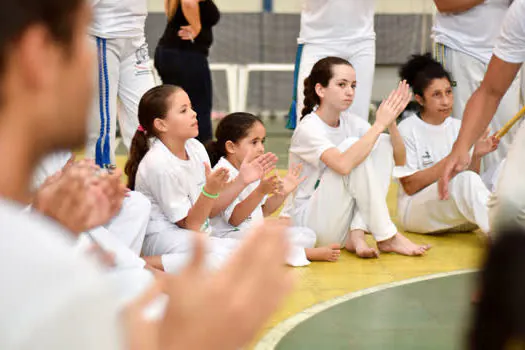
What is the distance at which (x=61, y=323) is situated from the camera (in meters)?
0.62

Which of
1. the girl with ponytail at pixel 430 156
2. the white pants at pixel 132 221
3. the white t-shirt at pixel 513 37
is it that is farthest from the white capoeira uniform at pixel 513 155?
the white pants at pixel 132 221

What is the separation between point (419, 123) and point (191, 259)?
371cm

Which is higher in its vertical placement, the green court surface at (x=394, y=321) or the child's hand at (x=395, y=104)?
the child's hand at (x=395, y=104)

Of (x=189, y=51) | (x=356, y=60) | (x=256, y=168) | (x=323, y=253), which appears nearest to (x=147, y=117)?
(x=256, y=168)

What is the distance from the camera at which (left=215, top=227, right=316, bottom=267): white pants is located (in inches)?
142

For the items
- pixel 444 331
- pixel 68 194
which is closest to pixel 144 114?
pixel 444 331

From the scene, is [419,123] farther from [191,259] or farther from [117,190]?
[191,259]

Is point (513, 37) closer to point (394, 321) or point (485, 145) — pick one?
point (394, 321)

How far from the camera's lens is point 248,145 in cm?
367

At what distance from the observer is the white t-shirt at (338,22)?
4297 mm

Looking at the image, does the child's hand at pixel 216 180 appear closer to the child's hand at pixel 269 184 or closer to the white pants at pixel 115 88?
the child's hand at pixel 269 184

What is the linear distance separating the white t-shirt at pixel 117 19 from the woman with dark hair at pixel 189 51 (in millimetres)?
837

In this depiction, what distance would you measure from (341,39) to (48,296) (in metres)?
3.81

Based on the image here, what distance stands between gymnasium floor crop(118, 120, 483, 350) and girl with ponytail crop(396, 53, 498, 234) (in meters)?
0.18
